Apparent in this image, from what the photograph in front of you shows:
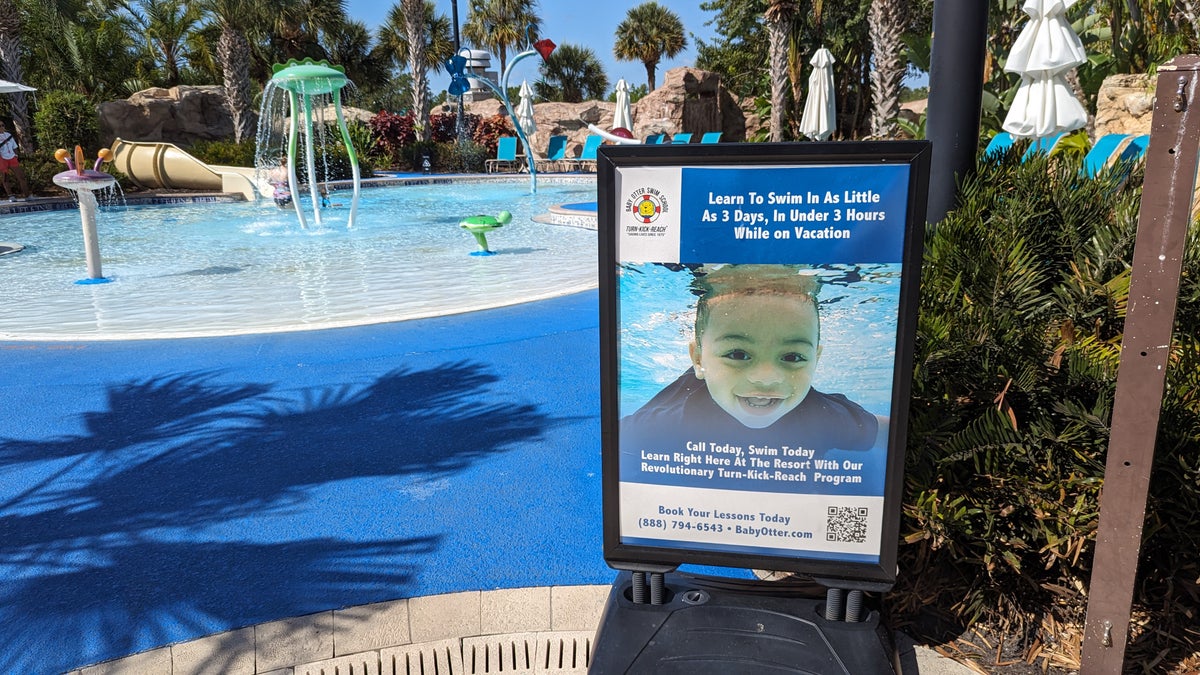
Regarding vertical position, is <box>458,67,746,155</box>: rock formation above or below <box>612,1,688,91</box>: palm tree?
below

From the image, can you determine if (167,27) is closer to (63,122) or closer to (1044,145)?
(63,122)

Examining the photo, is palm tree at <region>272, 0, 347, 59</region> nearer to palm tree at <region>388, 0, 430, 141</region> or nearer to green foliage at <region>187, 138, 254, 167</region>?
palm tree at <region>388, 0, 430, 141</region>

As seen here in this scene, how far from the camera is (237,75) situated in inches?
1003

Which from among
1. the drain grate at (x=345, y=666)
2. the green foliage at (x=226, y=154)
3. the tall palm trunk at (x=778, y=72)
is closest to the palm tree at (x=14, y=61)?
the green foliage at (x=226, y=154)

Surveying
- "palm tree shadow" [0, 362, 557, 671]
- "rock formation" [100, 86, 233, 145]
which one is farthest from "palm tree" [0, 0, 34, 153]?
"palm tree shadow" [0, 362, 557, 671]

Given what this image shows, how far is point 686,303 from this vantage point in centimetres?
206

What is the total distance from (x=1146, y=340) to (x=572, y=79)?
52770 millimetres

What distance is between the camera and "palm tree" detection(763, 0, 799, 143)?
21.3m

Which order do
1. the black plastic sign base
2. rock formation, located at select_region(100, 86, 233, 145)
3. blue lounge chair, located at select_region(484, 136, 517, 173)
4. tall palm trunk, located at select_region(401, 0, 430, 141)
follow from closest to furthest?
the black plastic sign base < rock formation, located at select_region(100, 86, 233, 145) < blue lounge chair, located at select_region(484, 136, 517, 173) < tall palm trunk, located at select_region(401, 0, 430, 141)

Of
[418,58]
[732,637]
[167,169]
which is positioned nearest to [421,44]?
[418,58]

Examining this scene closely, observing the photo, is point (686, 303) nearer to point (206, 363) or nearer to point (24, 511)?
point (24, 511)

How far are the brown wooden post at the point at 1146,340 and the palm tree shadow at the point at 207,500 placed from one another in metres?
2.24

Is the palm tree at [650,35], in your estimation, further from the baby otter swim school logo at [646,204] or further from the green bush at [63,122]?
the baby otter swim school logo at [646,204]

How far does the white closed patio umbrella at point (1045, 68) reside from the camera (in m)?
6.32
